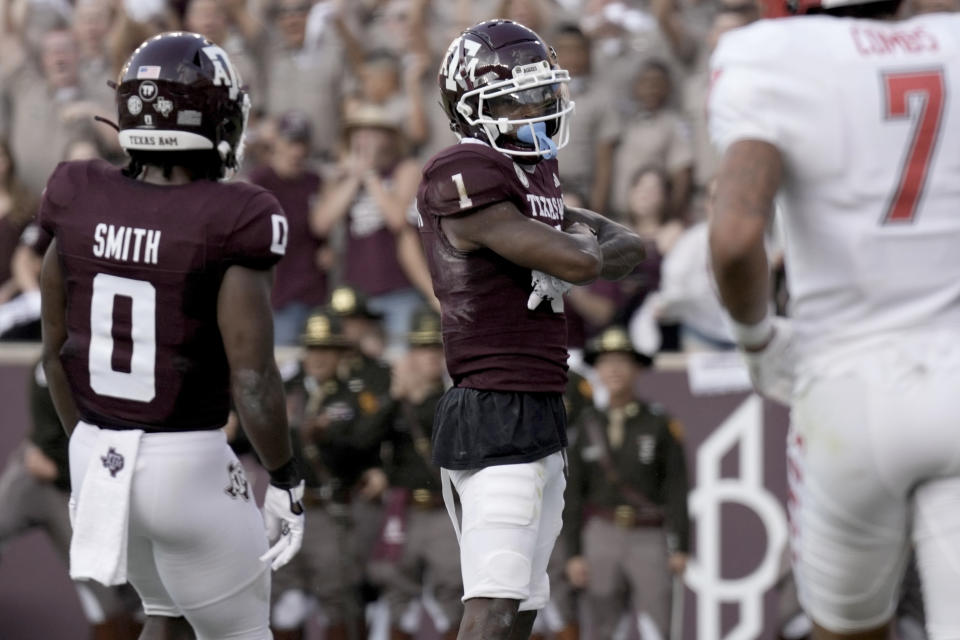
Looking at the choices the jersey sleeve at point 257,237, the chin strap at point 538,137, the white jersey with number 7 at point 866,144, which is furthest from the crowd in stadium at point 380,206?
the white jersey with number 7 at point 866,144

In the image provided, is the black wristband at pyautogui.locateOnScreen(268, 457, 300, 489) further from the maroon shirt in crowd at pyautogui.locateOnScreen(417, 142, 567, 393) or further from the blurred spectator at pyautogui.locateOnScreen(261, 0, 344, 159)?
the blurred spectator at pyautogui.locateOnScreen(261, 0, 344, 159)

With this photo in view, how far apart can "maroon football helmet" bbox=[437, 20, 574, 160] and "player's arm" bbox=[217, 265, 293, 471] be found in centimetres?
69

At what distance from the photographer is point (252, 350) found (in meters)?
4.05

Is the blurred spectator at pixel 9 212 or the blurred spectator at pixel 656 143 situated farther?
the blurred spectator at pixel 9 212

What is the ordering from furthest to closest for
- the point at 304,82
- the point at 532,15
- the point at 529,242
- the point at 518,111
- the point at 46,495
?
the point at 304,82 < the point at 532,15 < the point at 46,495 < the point at 518,111 < the point at 529,242

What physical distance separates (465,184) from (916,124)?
126 centimetres

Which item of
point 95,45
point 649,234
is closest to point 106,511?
point 649,234

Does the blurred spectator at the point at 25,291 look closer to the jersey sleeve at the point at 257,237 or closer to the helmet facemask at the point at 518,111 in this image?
the jersey sleeve at the point at 257,237

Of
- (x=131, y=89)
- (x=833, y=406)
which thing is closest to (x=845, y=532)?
(x=833, y=406)

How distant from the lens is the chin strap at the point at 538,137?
13.5 feet

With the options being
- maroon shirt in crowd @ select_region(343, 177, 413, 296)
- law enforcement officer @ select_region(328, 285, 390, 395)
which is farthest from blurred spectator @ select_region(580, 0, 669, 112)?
law enforcement officer @ select_region(328, 285, 390, 395)

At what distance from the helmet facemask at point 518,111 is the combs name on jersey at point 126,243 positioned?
2.88ft

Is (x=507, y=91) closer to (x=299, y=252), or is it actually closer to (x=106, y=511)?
(x=106, y=511)

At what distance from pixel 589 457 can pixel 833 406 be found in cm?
492
